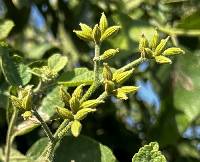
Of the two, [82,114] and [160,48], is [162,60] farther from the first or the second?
[82,114]

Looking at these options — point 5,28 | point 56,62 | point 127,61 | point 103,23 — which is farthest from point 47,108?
point 127,61

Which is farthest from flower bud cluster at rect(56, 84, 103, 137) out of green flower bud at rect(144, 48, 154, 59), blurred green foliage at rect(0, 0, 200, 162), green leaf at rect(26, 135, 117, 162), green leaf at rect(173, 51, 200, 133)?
Result: green leaf at rect(173, 51, 200, 133)

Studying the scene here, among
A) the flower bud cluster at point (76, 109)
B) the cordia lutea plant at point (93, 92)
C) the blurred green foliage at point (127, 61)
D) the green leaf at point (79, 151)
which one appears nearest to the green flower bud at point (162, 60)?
the cordia lutea plant at point (93, 92)

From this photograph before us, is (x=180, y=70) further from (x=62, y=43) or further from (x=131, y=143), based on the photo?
(x=62, y=43)

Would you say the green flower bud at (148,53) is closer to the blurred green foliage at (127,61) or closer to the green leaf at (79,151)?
the green leaf at (79,151)

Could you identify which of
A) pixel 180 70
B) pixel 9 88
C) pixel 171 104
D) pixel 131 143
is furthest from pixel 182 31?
pixel 9 88

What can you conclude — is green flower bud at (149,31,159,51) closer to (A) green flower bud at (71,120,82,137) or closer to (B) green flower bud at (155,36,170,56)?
(B) green flower bud at (155,36,170,56)

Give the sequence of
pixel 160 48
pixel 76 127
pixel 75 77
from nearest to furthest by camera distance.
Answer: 1. pixel 76 127
2. pixel 160 48
3. pixel 75 77
